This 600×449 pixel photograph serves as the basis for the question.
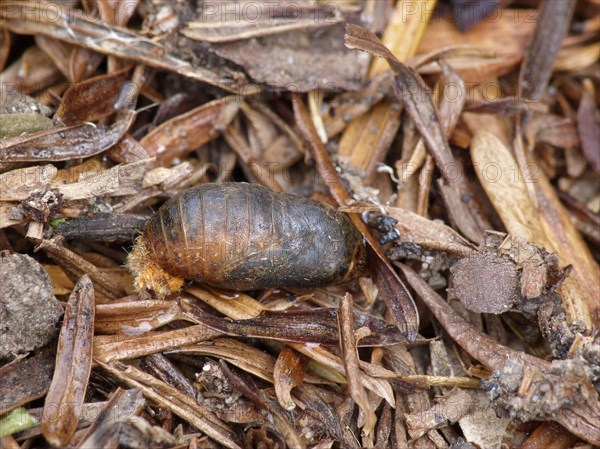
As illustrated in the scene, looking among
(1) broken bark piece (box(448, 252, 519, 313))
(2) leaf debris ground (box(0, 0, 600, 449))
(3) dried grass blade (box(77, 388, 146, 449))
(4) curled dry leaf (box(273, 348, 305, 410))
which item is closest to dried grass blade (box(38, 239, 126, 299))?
(2) leaf debris ground (box(0, 0, 600, 449))

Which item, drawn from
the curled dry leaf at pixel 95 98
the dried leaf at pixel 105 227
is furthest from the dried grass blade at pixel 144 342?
the curled dry leaf at pixel 95 98

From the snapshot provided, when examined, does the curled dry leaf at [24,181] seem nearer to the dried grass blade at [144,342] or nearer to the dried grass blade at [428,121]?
the dried grass blade at [144,342]

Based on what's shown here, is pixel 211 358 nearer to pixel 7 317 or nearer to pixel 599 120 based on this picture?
pixel 7 317

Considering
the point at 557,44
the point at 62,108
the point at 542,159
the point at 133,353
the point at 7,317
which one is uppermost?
the point at 557,44

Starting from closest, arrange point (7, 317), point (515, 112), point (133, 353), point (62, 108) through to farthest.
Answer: point (7, 317) → point (133, 353) → point (62, 108) → point (515, 112)

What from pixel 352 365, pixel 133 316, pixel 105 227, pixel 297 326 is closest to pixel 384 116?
pixel 297 326

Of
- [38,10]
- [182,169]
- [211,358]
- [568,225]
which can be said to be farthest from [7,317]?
[568,225]

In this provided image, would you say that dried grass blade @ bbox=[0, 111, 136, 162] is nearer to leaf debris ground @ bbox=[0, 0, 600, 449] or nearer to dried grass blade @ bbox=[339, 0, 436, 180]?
leaf debris ground @ bbox=[0, 0, 600, 449]
